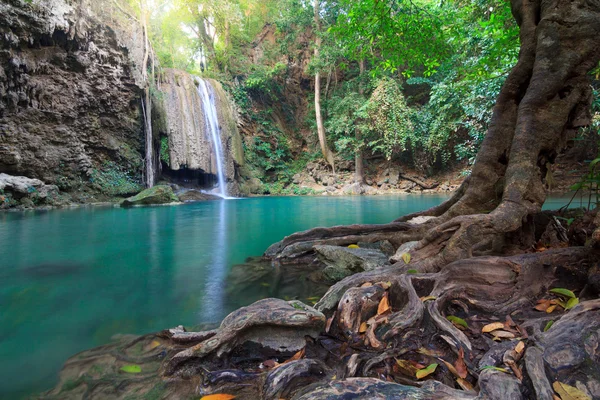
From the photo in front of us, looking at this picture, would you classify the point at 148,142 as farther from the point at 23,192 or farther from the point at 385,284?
the point at 385,284

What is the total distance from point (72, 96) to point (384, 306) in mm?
15970

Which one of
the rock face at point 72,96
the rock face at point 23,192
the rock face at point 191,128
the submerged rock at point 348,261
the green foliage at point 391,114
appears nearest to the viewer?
the submerged rock at point 348,261

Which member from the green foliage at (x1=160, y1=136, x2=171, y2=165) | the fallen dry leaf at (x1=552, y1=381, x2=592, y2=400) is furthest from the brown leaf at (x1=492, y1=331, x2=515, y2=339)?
the green foliage at (x1=160, y1=136, x2=171, y2=165)

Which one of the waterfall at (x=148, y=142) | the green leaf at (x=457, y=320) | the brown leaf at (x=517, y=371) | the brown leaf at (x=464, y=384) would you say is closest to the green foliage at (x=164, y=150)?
the waterfall at (x=148, y=142)

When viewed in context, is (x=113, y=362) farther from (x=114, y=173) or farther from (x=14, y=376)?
(x=114, y=173)

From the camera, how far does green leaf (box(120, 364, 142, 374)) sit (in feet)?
5.72

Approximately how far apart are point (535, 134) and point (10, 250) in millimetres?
7437

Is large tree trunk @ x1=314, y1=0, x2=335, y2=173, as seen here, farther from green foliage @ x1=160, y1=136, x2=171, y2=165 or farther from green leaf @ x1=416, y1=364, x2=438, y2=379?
green leaf @ x1=416, y1=364, x2=438, y2=379

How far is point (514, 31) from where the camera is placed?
4.74m

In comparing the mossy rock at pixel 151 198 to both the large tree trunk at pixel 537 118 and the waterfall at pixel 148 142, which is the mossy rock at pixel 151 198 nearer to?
the waterfall at pixel 148 142

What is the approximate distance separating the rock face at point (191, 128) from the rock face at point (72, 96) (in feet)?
5.74

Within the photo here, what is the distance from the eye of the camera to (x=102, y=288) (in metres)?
3.21

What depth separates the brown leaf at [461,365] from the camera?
51.8 inches


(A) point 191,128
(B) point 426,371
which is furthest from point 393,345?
(A) point 191,128
